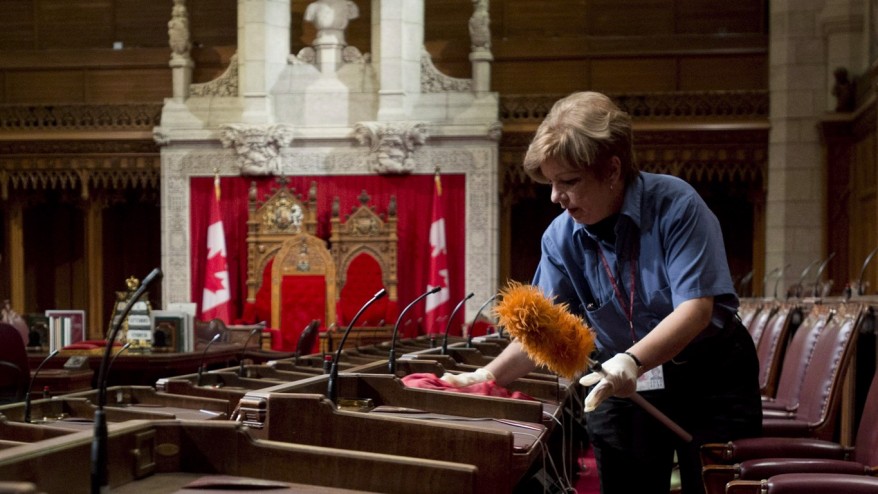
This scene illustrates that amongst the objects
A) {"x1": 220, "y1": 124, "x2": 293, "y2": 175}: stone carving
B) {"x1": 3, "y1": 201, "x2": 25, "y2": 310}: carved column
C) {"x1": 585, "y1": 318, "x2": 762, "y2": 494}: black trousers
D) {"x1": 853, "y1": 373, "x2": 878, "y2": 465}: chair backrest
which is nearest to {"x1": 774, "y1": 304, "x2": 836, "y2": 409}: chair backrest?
{"x1": 853, "y1": 373, "x2": 878, "y2": 465}: chair backrest

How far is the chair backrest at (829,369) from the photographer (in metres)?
3.22

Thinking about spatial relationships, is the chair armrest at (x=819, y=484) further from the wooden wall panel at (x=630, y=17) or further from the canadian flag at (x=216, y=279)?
the wooden wall panel at (x=630, y=17)

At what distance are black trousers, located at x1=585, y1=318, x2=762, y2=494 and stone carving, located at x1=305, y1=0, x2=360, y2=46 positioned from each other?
9.91 meters

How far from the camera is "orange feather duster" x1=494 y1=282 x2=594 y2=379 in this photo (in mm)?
2240

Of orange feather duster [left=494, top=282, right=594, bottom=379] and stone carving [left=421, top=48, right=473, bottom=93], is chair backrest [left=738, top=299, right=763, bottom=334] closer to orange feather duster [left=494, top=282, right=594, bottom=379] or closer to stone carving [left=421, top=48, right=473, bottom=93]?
orange feather duster [left=494, top=282, right=594, bottom=379]

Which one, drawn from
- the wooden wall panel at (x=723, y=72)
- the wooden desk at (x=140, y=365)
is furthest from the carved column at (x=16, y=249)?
the wooden wall panel at (x=723, y=72)

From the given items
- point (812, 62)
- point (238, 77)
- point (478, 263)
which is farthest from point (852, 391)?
point (238, 77)

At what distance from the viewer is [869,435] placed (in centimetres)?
267

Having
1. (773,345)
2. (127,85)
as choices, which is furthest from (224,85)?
(773,345)

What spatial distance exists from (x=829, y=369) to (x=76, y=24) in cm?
1271

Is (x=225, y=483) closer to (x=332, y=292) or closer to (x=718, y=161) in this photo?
(x=332, y=292)

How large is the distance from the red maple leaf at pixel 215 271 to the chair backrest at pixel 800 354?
8285mm

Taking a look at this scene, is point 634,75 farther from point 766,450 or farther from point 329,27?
point 766,450

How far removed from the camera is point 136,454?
172 centimetres
